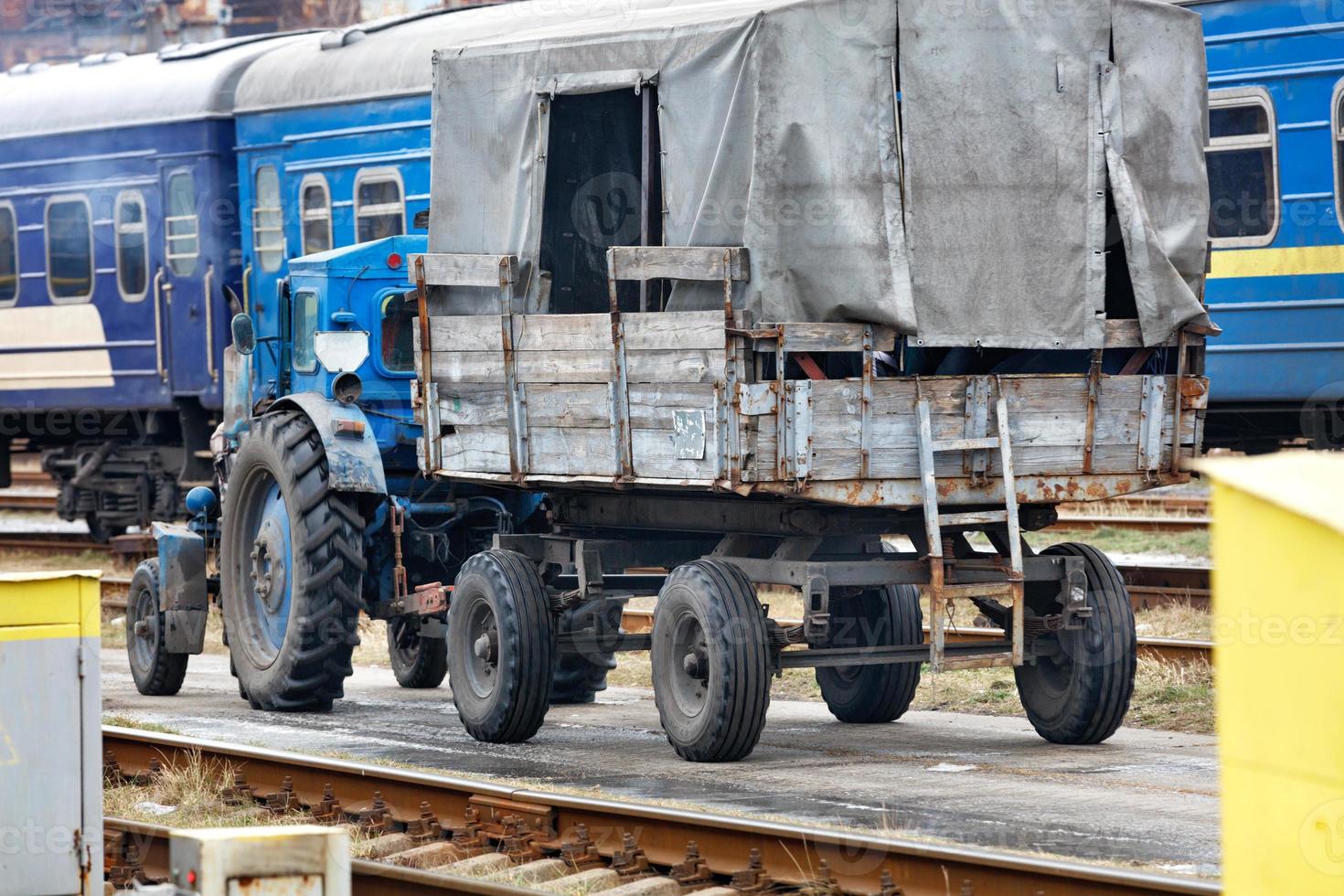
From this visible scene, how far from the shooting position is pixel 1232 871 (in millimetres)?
4141

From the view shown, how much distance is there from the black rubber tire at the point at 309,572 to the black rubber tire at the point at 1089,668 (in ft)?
12.4

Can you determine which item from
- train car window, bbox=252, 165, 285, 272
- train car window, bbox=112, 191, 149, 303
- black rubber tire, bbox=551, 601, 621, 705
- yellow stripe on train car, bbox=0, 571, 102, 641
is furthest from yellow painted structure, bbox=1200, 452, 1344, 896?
train car window, bbox=112, 191, 149, 303

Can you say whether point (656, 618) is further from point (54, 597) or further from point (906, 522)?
point (54, 597)

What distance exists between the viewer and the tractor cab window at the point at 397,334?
1279 centimetres

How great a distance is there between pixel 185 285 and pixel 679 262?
11.6 meters

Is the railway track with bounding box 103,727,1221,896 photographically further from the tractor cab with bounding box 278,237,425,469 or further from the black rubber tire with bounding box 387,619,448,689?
the black rubber tire with bounding box 387,619,448,689

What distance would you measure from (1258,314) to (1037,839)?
7470 mm

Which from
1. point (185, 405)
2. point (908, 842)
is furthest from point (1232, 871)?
point (185, 405)

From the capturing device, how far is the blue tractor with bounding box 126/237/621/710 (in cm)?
1186

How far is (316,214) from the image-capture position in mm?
18828

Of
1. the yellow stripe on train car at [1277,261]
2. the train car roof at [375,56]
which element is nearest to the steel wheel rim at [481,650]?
the yellow stripe on train car at [1277,261]

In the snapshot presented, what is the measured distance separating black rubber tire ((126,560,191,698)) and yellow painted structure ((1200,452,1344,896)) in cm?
1007

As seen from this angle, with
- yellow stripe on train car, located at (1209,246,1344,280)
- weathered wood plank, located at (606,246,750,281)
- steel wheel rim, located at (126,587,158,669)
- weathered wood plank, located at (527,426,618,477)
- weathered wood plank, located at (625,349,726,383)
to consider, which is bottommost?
steel wheel rim, located at (126,587,158,669)

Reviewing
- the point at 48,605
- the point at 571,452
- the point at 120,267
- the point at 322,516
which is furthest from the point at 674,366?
the point at 120,267
